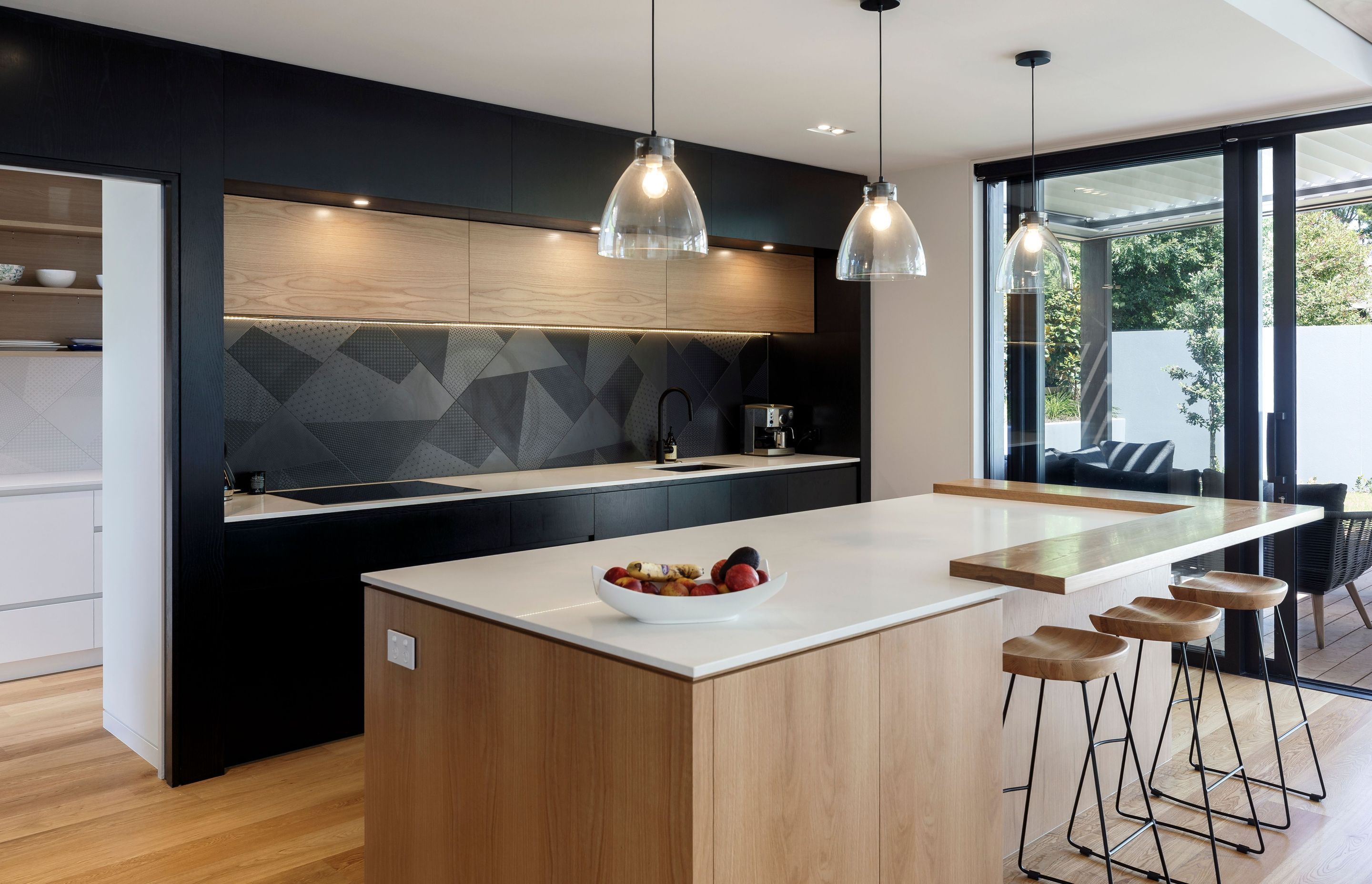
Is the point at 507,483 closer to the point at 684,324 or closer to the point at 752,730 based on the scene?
the point at 684,324

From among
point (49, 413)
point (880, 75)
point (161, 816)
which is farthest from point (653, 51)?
point (49, 413)

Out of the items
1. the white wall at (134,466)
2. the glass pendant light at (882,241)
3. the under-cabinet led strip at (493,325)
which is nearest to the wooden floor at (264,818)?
the white wall at (134,466)

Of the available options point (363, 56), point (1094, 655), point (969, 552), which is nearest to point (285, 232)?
point (363, 56)

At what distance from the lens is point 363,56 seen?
339 centimetres

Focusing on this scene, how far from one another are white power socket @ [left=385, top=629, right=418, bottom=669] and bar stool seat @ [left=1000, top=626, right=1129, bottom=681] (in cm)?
135

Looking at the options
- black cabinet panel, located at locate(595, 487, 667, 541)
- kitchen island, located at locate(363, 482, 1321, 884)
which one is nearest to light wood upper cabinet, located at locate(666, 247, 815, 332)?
black cabinet panel, located at locate(595, 487, 667, 541)

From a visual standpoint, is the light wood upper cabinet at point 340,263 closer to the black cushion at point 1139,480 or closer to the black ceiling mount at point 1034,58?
the black ceiling mount at point 1034,58

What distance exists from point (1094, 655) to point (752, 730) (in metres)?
1.17

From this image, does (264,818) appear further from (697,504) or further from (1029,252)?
(1029,252)

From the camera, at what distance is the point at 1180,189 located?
455 cm

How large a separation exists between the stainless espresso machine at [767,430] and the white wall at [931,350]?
1.61ft

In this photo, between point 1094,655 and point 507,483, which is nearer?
point 1094,655

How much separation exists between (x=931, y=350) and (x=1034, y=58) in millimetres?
2101

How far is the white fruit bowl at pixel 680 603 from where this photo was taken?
6.07 ft
